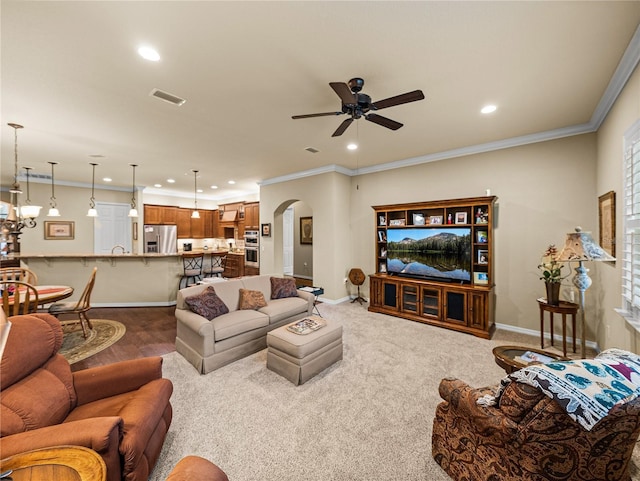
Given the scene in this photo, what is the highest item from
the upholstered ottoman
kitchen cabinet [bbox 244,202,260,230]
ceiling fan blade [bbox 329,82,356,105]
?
ceiling fan blade [bbox 329,82,356,105]

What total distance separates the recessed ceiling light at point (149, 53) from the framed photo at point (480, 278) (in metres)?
4.81

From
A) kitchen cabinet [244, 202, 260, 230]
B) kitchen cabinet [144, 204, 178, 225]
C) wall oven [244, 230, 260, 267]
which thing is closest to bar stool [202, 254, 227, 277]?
wall oven [244, 230, 260, 267]

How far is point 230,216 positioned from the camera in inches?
360

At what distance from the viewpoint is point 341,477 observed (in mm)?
1691

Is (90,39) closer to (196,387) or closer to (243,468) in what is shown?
(196,387)

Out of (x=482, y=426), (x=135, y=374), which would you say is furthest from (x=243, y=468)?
(x=482, y=426)

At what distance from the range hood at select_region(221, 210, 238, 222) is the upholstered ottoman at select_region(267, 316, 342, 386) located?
669cm

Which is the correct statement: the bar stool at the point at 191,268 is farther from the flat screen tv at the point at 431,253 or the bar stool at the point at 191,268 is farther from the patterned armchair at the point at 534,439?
the patterned armchair at the point at 534,439

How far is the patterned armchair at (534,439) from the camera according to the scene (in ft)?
3.63

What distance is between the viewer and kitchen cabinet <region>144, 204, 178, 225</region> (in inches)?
329

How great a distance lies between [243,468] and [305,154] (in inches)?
172

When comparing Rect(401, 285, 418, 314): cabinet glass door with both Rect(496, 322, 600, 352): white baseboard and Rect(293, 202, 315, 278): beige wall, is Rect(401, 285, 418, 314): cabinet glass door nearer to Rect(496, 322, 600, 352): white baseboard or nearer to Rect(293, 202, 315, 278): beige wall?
Rect(496, 322, 600, 352): white baseboard

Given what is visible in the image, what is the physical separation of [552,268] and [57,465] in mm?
4775

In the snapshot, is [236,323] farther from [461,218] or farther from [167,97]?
[461,218]
